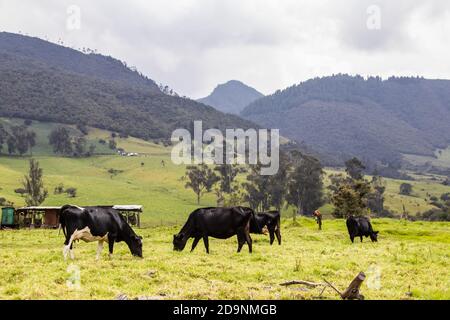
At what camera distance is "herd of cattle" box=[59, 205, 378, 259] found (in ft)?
66.4

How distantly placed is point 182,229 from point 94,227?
5467 mm

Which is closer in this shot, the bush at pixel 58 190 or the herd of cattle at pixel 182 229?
the herd of cattle at pixel 182 229

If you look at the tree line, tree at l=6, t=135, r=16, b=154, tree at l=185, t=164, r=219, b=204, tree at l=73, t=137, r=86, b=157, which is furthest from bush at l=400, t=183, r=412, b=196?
tree at l=6, t=135, r=16, b=154

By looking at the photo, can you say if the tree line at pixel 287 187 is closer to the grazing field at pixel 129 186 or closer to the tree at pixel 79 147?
the grazing field at pixel 129 186

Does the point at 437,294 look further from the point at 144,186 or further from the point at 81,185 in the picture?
the point at 144,186

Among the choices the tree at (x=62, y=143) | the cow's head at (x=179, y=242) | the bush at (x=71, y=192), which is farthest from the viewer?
the tree at (x=62, y=143)

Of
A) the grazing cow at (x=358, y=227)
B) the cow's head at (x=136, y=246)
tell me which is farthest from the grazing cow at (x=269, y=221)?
the cow's head at (x=136, y=246)

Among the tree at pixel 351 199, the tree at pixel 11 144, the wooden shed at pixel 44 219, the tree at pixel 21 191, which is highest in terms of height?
the tree at pixel 11 144

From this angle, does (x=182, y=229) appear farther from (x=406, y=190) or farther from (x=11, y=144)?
(x=406, y=190)

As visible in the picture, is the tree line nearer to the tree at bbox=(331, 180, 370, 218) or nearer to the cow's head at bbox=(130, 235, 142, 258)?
the tree at bbox=(331, 180, 370, 218)

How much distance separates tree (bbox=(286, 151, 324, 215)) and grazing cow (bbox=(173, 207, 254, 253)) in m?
89.4

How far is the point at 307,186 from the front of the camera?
4469 inches

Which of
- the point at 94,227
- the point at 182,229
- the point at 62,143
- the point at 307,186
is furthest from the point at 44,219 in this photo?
the point at 62,143

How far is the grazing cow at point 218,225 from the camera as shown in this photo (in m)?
24.1
